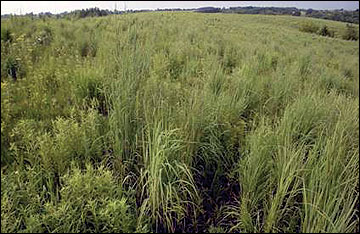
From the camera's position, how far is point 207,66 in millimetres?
4531

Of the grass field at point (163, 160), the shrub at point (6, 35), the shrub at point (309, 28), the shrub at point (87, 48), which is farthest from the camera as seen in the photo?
the shrub at point (309, 28)

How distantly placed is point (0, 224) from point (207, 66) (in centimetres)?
346

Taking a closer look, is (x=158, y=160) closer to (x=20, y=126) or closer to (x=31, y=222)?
(x=31, y=222)

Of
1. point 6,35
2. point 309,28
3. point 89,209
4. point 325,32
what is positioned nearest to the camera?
point 89,209

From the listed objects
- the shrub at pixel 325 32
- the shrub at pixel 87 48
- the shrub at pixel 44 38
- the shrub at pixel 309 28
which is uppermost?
the shrub at pixel 309 28

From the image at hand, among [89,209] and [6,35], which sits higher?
[6,35]

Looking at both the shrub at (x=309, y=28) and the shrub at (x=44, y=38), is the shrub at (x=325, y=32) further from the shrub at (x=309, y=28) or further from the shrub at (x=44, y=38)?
the shrub at (x=44, y=38)

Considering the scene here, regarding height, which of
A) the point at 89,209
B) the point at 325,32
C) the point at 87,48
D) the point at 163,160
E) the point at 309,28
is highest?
the point at 309,28

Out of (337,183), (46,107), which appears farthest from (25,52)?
(337,183)

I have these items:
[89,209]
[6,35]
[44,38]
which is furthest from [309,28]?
[89,209]

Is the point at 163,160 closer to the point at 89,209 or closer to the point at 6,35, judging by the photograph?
the point at 89,209

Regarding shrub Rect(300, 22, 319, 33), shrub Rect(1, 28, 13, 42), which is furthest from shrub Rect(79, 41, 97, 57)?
shrub Rect(300, 22, 319, 33)

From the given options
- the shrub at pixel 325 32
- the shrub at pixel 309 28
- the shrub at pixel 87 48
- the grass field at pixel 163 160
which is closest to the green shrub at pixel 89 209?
the grass field at pixel 163 160

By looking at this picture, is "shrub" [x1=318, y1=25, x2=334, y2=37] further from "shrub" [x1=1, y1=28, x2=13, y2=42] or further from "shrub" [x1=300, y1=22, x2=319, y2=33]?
"shrub" [x1=1, y1=28, x2=13, y2=42]
